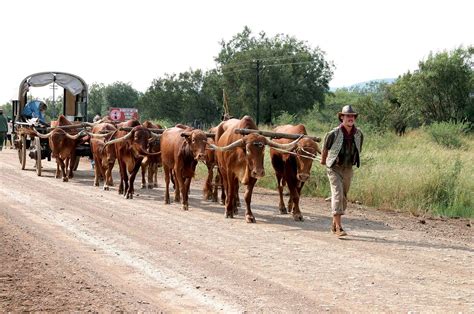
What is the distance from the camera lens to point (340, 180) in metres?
10.7

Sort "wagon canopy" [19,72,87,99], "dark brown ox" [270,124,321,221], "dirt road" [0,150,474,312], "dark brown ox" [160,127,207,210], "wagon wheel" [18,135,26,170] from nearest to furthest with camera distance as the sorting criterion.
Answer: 1. "dirt road" [0,150,474,312]
2. "dark brown ox" [270,124,321,221]
3. "dark brown ox" [160,127,207,210]
4. "wagon wheel" [18,135,26,170]
5. "wagon canopy" [19,72,87,99]

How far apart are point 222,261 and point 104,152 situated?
9719mm

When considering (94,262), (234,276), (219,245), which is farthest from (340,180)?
(94,262)

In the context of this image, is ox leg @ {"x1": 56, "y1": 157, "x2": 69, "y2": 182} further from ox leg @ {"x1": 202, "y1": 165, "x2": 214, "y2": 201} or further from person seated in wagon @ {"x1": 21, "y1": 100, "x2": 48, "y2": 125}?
ox leg @ {"x1": 202, "y1": 165, "x2": 214, "y2": 201}

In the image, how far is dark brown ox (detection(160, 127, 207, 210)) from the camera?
13.6 metres

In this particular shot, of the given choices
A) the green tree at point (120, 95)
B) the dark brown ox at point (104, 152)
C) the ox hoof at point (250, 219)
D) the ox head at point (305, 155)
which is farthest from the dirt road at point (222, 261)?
the green tree at point (120, 95)

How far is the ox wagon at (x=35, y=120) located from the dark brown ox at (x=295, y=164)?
10.3 m

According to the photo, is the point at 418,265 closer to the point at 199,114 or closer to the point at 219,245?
the point at 219,245

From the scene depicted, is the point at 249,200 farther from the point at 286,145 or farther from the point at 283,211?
the point at 283,211

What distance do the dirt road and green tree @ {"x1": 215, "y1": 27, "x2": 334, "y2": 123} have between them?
139 ft

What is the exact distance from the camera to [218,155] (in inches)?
531

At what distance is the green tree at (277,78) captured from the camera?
5600 cm

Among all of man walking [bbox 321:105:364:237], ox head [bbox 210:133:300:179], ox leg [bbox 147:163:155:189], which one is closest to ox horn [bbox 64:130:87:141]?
ox leg [bbox 147:163:155:189]

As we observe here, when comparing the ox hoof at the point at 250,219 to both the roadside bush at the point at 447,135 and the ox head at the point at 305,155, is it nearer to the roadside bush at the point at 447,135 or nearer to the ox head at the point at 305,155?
the ox head at the point at 305,155
